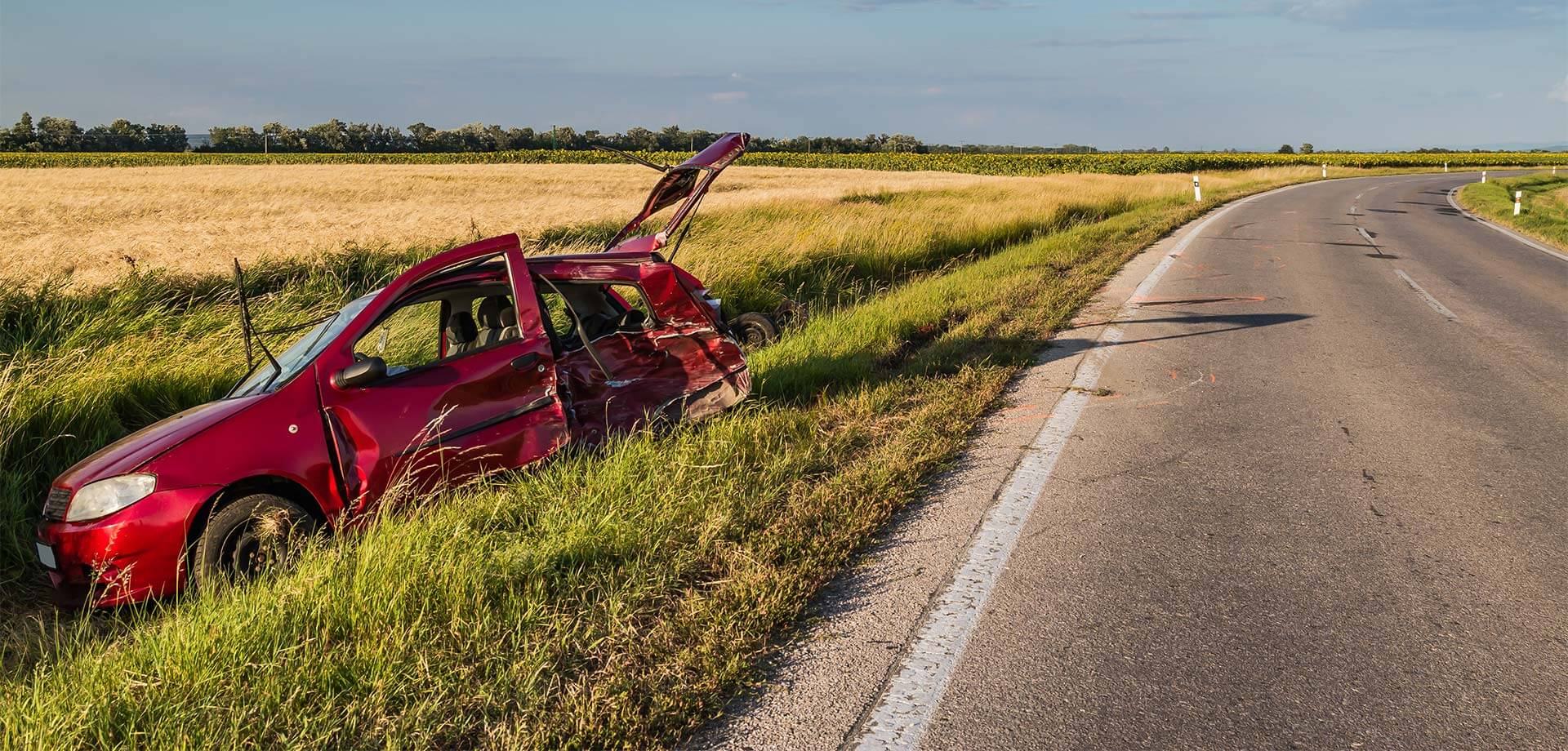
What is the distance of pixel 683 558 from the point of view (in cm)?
425

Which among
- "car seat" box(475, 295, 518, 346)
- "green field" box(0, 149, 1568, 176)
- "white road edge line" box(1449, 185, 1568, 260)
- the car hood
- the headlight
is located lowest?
the headlight

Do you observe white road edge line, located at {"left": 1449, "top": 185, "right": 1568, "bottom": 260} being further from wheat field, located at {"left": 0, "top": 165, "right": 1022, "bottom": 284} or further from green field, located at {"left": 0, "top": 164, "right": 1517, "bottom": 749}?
green field, located at {"left": 0, "top": 164, "right": 1517, "bottom": 749}

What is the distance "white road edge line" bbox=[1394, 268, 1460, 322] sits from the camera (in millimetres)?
11109

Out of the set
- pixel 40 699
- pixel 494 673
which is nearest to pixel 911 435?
pixel 494 673

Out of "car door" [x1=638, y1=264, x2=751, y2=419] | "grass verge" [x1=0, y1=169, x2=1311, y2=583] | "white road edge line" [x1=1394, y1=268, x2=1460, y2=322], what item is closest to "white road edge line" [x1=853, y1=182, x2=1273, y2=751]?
"car door" [x1=638, y1=264, x2=751, y2=419]

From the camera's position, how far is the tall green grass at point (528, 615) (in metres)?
3.07

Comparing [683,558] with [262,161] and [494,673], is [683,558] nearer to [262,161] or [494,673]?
[494,673]

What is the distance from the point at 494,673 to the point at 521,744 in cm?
46

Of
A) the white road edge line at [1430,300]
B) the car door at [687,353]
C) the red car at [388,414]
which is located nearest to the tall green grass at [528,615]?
the red car at [388,414]

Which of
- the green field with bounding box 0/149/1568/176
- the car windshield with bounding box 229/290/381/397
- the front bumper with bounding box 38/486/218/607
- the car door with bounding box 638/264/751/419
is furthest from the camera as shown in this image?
the green field with bounding box 0/149/1568/176

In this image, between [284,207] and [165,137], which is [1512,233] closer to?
[284,207]

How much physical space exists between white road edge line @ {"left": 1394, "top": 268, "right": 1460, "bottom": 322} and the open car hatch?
8.19m

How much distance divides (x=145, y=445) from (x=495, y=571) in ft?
6.00

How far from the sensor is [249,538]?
4480 mm
